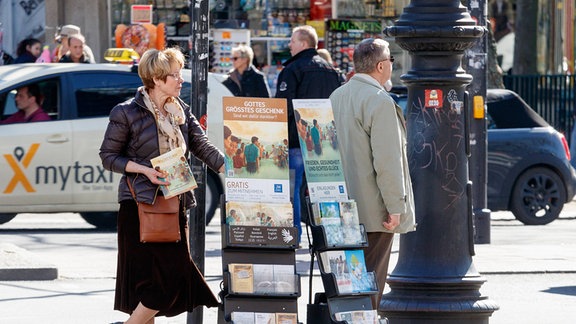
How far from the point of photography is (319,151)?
7.20m

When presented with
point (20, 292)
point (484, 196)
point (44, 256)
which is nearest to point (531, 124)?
point (484, 196)

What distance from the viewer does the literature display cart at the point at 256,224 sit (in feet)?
23.1

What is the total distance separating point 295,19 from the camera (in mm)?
22547

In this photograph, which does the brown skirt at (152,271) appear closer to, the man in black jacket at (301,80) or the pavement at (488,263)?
the pavement at (488,263)

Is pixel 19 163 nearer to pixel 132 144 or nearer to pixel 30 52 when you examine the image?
pixel 30 52

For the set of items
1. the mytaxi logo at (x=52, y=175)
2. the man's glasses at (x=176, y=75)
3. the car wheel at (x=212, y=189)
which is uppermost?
the man's glasses at (x=176, y=75)

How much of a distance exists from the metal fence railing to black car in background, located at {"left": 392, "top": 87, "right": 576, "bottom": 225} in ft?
22.7

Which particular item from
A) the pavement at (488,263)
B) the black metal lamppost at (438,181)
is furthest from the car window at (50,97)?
the black metal lamppost at (438,181)

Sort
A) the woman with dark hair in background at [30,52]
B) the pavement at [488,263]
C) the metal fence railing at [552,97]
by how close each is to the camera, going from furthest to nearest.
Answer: the metal fence railing at [552,97]
the woman with dark hair in background at [30,52]
the pavement at [488,263]

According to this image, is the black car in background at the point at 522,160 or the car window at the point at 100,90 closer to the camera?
the car window at the point at 100,90

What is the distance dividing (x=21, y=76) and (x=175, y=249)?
718 centimetres

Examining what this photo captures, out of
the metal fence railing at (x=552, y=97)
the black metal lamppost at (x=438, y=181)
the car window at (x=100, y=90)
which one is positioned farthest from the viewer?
the metal fence railing at (x=552, y=97)

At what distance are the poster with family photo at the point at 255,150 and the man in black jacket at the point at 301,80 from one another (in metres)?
4.82

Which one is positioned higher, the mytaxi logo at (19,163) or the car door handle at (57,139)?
the car door handle at (57,139)
